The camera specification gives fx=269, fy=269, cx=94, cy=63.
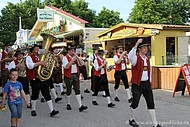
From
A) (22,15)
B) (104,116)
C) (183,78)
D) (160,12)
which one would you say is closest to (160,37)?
(183,78)

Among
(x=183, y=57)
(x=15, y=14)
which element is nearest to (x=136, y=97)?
(x=183, y=57)

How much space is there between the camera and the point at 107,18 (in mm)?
36969

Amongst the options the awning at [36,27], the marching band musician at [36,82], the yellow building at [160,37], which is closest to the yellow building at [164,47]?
the yellow building at [160,37]

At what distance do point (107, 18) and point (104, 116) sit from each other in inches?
1234

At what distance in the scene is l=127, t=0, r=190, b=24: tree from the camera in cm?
3553

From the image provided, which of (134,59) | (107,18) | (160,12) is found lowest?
(134,59)

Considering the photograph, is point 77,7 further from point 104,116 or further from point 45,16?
point 104,116

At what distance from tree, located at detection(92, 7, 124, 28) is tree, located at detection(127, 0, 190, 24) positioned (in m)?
2.32

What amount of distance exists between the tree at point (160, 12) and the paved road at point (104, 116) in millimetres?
28374

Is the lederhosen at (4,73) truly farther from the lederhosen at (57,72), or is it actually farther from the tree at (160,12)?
the tree at (160,12)

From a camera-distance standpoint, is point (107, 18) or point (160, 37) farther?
point (107, 18)

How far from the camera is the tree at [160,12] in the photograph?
3553 centimetres

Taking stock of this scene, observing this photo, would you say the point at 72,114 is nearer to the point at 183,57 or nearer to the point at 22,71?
the point at 22,71

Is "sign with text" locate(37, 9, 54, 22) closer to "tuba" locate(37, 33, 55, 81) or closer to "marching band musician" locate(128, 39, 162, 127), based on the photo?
"tuba" locate(37, 33, 55, 81)
